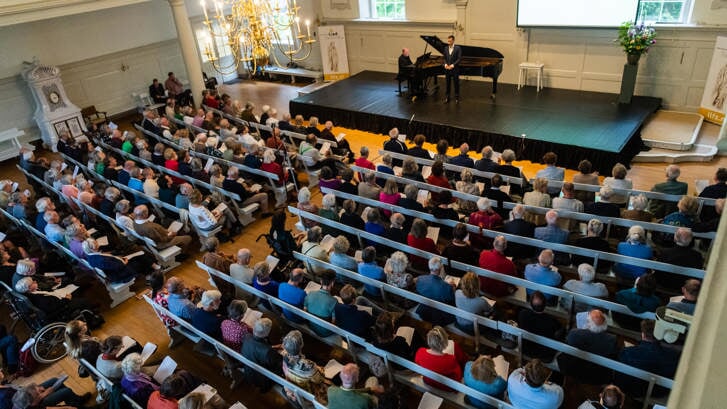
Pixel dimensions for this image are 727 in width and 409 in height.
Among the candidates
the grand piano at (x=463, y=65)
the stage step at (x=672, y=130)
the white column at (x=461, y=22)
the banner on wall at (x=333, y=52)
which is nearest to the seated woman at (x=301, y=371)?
the stage step at (x=672, y=130)

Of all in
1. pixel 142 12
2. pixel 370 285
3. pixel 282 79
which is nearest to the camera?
pixel 370 285

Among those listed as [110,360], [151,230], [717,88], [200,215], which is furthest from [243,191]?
[717,88]

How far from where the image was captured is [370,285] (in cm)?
529

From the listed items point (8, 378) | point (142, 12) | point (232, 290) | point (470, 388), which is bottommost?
point (8, 378)

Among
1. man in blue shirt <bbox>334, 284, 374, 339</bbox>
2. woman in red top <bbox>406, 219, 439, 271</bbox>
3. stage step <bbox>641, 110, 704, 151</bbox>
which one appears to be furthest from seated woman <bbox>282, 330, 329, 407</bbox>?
stage step <bbox>641, 110, 704, 151</bbox>

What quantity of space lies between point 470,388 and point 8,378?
520 centimetres

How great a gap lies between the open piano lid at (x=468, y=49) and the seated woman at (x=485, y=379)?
8.48 metres

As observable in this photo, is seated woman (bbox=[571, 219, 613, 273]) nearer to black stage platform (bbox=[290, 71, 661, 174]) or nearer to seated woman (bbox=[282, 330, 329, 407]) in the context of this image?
seated woman (bbox=[282, 330, 329, 407])

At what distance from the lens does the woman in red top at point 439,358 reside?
3922 mm

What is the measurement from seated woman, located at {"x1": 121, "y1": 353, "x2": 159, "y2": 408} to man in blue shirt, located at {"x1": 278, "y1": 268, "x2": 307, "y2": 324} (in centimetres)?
145

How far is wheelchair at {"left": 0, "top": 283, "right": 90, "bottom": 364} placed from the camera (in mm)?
5563

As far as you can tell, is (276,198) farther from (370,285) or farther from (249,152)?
(370,285)

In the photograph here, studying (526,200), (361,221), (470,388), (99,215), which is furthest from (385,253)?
(99,215)

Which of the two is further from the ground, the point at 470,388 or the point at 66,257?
the point at 470,388
